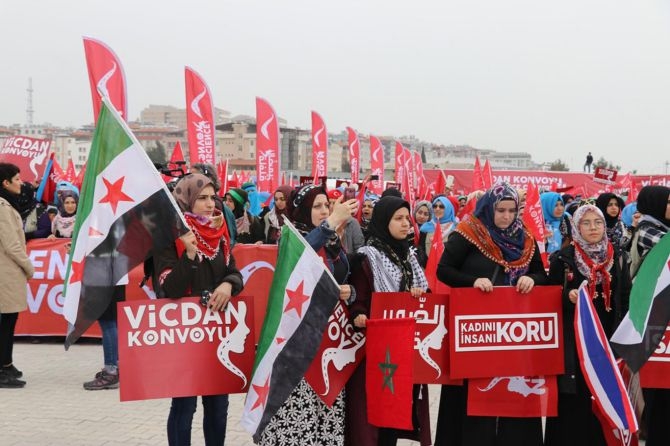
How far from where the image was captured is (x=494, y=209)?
4.69 meters

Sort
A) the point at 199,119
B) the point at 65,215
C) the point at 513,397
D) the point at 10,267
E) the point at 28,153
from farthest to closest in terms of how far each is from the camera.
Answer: the point at 28,153
the point at 199,119
the point at 65,215
the point at 10,267
the point at 513,397

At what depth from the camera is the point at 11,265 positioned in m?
7.13

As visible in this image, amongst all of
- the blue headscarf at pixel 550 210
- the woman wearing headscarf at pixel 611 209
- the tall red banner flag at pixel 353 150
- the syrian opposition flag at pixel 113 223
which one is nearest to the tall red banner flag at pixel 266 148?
the blue headscarf at pixel 550 210

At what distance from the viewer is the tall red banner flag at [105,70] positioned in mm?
9734

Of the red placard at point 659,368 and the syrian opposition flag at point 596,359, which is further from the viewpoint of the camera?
the red placard at point 659,368

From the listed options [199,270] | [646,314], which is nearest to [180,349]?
[199,270]

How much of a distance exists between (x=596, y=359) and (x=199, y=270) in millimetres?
2304

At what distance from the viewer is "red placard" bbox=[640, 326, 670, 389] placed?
15.3 ft

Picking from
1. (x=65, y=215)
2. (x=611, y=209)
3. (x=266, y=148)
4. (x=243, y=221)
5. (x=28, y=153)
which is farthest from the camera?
(x=266, y=148)

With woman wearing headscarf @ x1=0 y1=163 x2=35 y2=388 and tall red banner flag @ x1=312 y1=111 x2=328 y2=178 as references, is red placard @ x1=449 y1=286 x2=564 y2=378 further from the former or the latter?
tall red banner flag @ x1=312 y1=111 x2=328 y2=178

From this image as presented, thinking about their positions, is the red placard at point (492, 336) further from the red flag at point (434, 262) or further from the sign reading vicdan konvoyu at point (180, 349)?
the red flag at point (434, 262)

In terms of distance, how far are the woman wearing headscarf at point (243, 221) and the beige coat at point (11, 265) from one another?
3.74 metres

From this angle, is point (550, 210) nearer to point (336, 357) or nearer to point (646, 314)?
point (646, 314)

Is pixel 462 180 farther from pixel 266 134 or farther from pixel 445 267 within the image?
pixel 445 267
